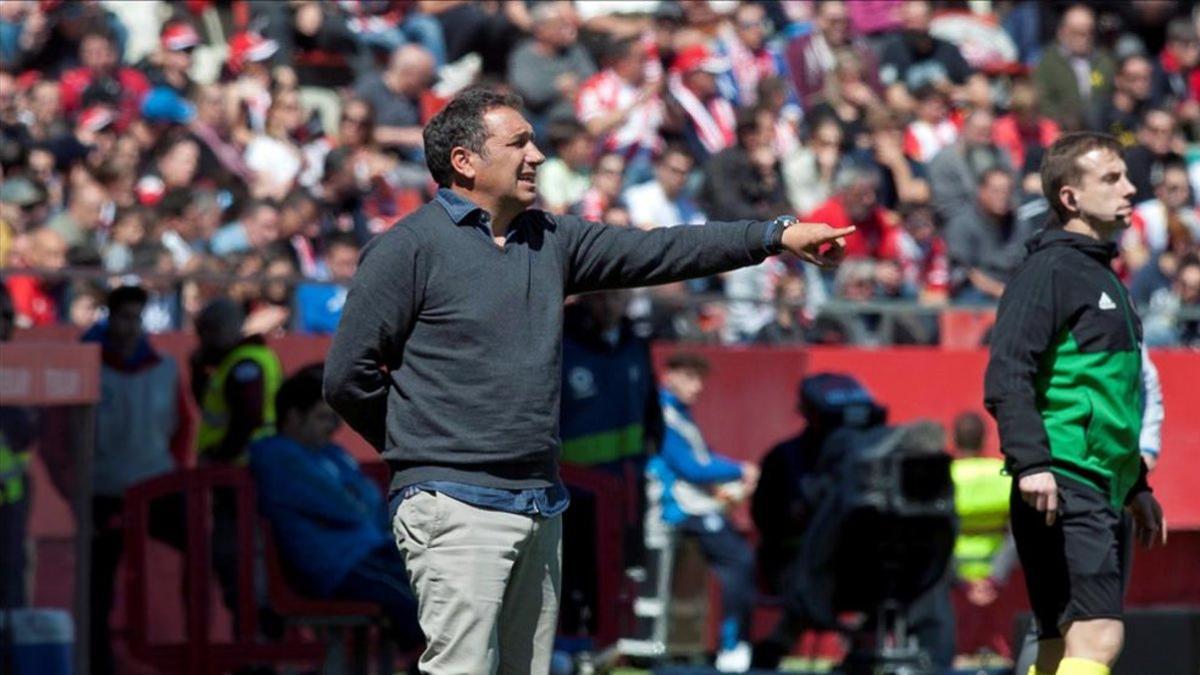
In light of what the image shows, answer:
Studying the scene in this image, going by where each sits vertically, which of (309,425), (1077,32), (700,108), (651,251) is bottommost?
(309,425)

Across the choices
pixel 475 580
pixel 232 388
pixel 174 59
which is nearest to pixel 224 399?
pixel 232 388

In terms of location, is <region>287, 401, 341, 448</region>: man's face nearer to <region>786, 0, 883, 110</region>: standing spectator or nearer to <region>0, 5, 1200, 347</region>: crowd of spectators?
<region>0, 5, 1200, 347</region>: crowd of spectators

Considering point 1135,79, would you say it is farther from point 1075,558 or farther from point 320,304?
point 1075,558

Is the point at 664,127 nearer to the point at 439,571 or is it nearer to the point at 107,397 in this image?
the point at 107,397

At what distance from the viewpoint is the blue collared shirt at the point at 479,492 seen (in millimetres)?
6355

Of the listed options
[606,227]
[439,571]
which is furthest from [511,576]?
[606,227]

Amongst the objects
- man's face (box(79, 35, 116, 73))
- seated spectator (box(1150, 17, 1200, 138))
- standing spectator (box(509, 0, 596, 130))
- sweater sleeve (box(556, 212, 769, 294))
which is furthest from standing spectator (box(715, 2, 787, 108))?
sweater sleeve (box(556, 212, 769, 294))

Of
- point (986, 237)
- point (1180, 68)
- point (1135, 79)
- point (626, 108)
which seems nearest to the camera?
point (986, 237)

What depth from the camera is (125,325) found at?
10984mm

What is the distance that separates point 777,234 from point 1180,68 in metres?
16.2

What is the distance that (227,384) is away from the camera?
36.0 feet

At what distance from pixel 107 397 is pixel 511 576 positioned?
16.2 feet

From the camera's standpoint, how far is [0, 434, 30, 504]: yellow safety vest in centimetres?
930

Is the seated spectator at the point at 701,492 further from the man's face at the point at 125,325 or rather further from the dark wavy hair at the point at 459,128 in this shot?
the dark wavy hair at the point at 459,128
